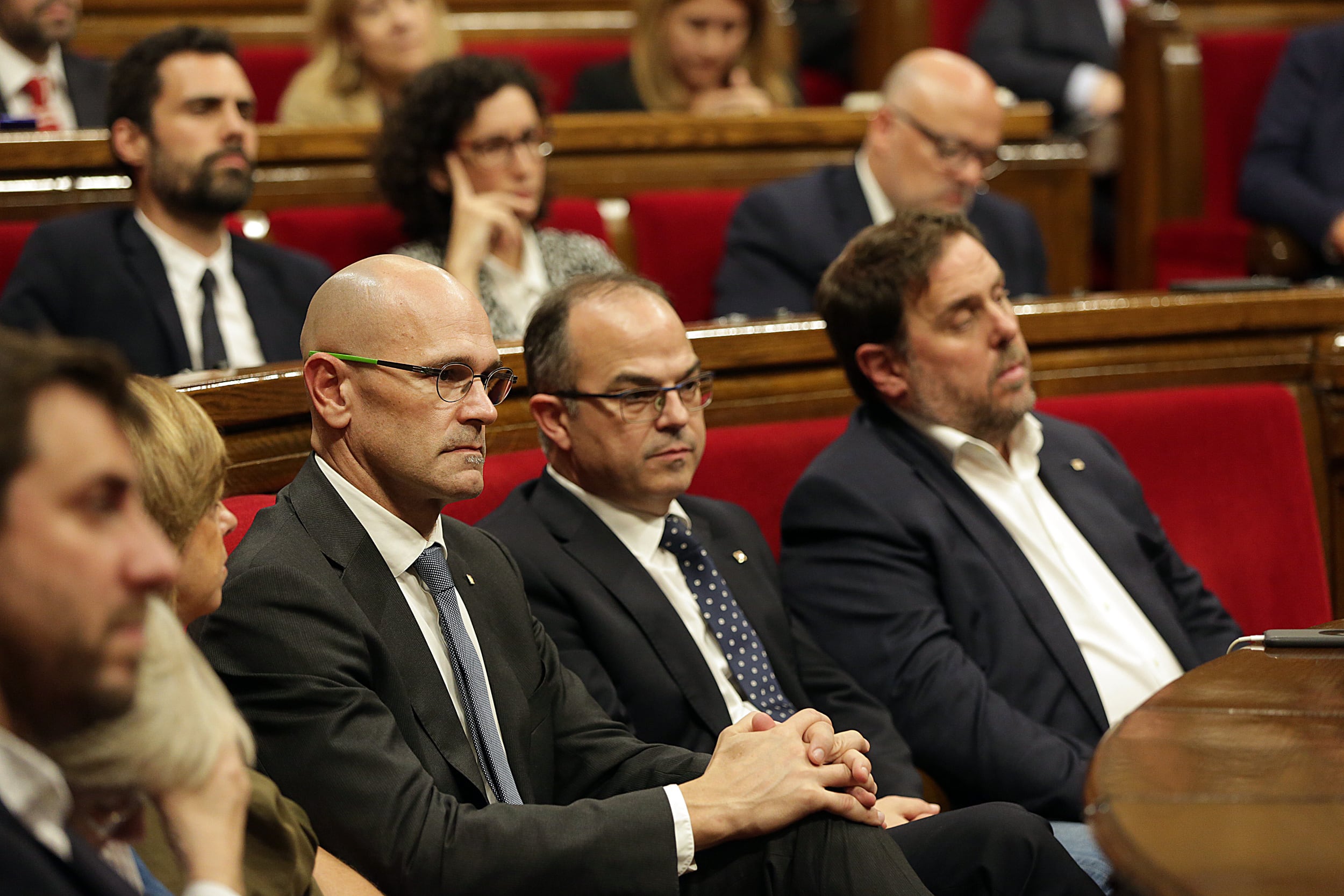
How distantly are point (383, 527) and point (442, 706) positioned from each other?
164mm

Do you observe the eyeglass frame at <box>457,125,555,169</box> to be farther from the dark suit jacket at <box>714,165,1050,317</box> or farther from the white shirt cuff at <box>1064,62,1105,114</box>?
the white shirt cuff at <box>1064,62,1105,114</box>

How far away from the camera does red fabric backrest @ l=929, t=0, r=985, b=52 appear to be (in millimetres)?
3963

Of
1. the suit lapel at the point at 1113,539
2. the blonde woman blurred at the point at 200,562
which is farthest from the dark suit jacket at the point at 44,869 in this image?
the suit lapel at the point at 1113,539

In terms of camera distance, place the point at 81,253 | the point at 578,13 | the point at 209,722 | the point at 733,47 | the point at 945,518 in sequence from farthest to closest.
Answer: the point at 578,13 → the point at 733,47 → the point at 81,253 → the point at 945,518 → the point at 209,722

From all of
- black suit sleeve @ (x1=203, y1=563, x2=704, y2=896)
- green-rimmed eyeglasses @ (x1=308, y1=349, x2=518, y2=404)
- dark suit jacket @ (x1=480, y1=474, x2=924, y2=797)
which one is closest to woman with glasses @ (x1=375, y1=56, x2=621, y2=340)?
dark suit jacket @ (x1=480, y1=474, x2=924, y2=797)

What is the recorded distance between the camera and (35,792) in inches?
28.8

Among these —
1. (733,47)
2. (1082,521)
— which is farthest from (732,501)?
(733,47)

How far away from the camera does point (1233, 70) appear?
3488 millimetres

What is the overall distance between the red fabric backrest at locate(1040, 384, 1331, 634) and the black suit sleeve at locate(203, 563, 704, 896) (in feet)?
3.85

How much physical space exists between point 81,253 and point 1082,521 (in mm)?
1476

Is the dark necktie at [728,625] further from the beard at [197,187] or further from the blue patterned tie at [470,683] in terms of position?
the beard at [197,187]

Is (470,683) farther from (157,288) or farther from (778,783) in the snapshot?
(157,288)

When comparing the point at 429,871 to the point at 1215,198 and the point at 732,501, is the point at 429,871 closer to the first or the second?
the point at 732,501

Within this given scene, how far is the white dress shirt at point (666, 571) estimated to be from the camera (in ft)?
5.24
